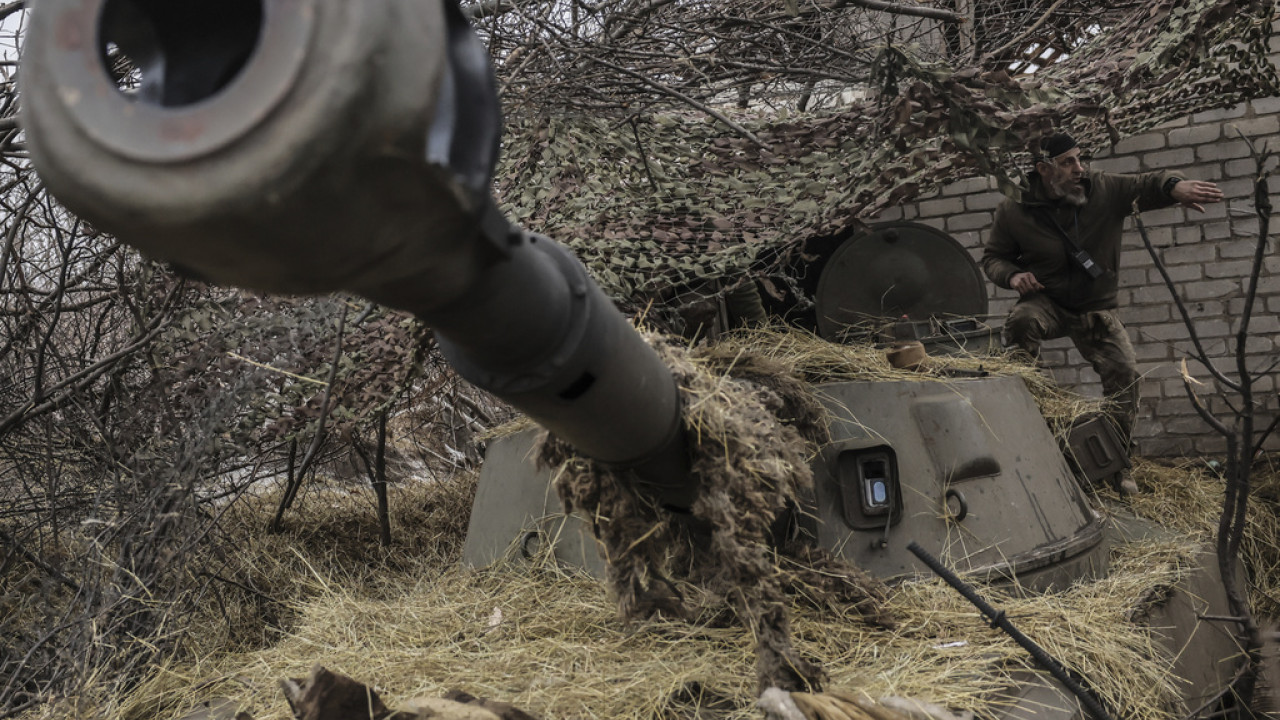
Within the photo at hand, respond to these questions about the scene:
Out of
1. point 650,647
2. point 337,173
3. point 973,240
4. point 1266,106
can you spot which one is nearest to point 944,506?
point 650,647

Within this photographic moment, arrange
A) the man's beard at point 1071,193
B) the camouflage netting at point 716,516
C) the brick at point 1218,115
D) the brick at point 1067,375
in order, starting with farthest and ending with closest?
the brick at point 1067,375 → the brick at point 1218,115 → the man's beard at point 1071,193 → the camouflage netting at point 716,516

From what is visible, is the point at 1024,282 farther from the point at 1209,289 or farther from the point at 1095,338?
the point at 1209,289

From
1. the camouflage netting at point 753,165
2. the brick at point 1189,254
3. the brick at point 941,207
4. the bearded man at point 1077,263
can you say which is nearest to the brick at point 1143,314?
the brick at point 1189,254

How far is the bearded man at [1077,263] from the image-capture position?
5480 mm

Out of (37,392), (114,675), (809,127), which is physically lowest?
(114,675)

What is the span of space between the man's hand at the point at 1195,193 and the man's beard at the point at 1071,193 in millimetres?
433

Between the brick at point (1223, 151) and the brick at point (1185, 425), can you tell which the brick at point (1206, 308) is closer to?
the brick at point (1185, 425)

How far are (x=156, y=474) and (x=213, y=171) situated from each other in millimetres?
3370

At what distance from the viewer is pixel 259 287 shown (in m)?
1.10

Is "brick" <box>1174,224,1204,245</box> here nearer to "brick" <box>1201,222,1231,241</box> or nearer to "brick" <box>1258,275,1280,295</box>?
"brick" <box>1201,222,1231,241</box>

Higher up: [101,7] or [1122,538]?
[101,7]

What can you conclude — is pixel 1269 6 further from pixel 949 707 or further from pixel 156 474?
pixel 156 474

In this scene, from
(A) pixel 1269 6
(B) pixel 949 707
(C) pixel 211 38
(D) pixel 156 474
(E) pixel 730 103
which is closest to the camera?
(C) pixel 211 38

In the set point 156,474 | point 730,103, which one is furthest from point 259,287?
point 730,103
